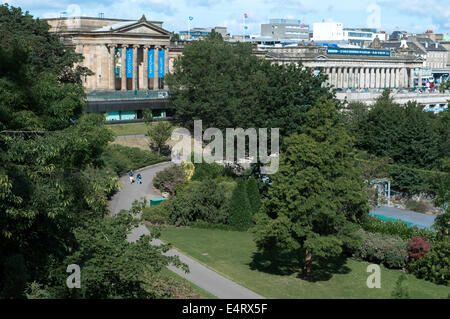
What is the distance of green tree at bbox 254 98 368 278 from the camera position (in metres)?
30.7

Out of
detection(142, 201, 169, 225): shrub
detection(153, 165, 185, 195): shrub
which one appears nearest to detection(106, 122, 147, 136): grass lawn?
detection(153, 165, 185, 195): shrub

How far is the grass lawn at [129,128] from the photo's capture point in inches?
2714

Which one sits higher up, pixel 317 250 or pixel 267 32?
pixel 267 32

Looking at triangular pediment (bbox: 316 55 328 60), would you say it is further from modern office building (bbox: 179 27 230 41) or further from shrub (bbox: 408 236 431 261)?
shrub (bbox: 408 236 431 261)

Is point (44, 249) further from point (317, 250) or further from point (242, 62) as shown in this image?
point (242, 62)

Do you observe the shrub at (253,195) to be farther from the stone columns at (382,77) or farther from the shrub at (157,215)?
the stone columns at (382,77)

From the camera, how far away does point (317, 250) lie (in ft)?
99.6

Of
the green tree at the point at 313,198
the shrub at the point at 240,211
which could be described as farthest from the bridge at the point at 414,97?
the green tree at the point at 313,198

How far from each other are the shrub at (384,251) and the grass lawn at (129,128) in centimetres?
3745

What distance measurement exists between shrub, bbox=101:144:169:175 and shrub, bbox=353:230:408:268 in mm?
25745

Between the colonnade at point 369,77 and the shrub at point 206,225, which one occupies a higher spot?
the colonnade at point 369,77

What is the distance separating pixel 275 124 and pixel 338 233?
57.2 ft

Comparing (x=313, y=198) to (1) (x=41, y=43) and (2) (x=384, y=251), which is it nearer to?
(2) (x=384, y=251)
